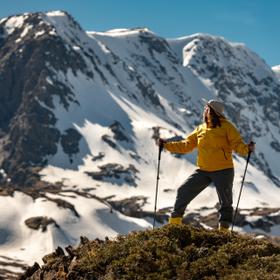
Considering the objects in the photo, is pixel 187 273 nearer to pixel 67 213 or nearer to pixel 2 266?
pixel 2 266

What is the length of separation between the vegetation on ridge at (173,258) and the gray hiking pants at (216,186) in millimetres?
1442

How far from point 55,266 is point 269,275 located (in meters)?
5.54

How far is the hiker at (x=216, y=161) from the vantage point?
17156 mm

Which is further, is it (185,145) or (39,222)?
(39,222)

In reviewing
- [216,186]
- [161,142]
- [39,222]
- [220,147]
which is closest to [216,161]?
[220,147]

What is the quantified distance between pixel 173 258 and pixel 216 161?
397cm

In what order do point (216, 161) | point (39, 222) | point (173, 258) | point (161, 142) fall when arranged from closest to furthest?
point (173, 258)
point (216, 161)
point (161, 142)
point (39, 222)

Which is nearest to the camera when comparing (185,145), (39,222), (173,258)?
(173,258)

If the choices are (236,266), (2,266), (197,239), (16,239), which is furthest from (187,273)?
(16,239)

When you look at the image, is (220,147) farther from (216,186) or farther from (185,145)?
(185,145)

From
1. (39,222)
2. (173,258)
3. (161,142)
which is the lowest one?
(39,222)

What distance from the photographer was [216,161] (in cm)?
1727

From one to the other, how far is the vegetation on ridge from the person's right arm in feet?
10.8

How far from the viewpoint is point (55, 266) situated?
15.8 metres
